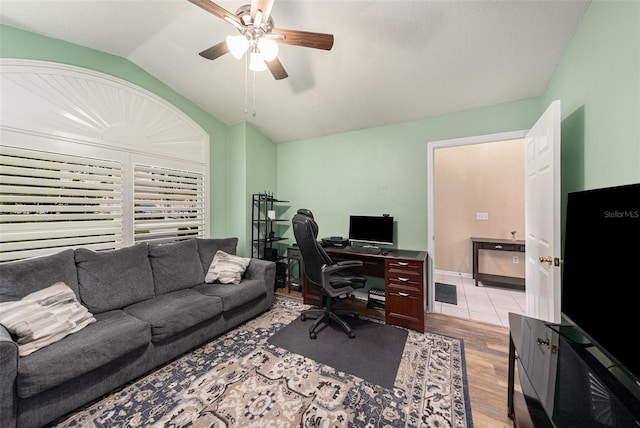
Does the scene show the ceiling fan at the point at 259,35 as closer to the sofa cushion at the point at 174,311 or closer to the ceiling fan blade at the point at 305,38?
the ceiling fan blade at the point at 305,38

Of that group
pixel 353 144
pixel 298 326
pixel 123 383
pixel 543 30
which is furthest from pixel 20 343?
pixel 543 30

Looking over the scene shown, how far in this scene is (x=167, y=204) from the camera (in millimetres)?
2871

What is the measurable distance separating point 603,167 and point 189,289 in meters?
3.51

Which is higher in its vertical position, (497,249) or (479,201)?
(479,201)

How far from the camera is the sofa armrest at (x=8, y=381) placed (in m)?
1.17

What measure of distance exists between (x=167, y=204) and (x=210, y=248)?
779 mm

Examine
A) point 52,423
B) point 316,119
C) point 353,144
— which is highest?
point 316,119

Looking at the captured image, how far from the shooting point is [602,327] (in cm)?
95

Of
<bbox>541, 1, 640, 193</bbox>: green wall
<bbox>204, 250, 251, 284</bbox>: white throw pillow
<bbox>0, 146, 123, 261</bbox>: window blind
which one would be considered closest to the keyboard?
<bbox>204, 250, 251, 284</bbox>: white throw pillow

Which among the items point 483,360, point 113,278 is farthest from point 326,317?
point 113,278

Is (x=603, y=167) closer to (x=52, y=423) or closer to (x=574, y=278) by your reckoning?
(x=574, y=278)

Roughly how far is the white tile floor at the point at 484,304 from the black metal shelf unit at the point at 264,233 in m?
2.36

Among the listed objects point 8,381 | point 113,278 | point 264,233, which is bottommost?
point 8,381

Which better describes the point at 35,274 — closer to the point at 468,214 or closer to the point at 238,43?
the point at 238,43
